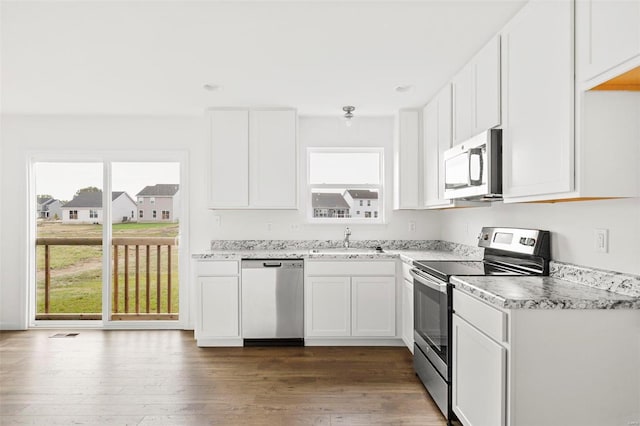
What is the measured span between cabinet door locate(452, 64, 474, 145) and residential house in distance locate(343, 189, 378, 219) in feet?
5.16

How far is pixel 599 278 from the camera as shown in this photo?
2.04 metres

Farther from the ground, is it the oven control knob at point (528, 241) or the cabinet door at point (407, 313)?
the oven control knob at point (528, 241)

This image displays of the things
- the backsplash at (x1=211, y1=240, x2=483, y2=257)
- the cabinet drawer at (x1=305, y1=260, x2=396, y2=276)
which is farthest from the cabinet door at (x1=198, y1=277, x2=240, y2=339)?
the cabinet drawer at (x1=305, y1=260, x2=396, y2=276)

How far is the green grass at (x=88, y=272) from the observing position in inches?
184

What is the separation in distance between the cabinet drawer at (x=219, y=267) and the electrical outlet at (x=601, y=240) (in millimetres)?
2893

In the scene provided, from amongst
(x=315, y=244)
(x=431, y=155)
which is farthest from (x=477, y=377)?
(x=315, y=244)

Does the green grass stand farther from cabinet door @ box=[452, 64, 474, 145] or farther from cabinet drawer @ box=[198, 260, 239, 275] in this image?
cabinet door @ box=[452, 64, 474, 145]

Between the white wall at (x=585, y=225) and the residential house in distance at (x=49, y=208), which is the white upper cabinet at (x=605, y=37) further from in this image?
the residential house in distance at (x=49, y=208)

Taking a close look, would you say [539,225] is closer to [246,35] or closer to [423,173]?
[423,173]

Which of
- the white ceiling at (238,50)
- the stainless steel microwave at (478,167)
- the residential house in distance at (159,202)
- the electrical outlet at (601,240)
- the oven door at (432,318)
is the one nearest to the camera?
the electrical outlet at (601,240)

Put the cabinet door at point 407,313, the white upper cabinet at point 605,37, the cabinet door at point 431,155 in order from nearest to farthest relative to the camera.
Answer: the white upper cabinet at point 605,37
the cabinet door at point 407,313
the cabinet door at point 431,155

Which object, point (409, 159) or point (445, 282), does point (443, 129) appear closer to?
point (409, 159)

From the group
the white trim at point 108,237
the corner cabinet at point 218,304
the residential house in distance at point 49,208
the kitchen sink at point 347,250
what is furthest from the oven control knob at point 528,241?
the residential house in distance at point 49,208

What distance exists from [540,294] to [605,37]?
3.62 feet
